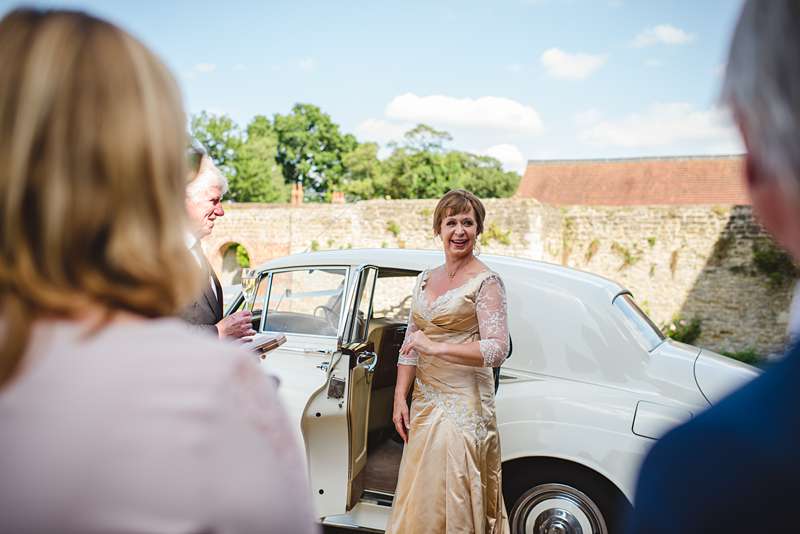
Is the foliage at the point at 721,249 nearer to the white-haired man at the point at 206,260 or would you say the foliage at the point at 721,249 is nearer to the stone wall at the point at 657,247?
the stone wall at the point at 657,247

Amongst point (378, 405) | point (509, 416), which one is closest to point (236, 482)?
point (509, 416)

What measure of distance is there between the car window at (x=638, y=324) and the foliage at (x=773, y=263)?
11364 millimetres

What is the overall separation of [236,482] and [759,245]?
15.5m

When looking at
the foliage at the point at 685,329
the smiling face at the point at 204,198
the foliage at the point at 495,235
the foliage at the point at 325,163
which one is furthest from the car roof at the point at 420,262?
the foliage at the point at 325,163

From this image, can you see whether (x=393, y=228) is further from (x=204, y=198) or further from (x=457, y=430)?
(x=457, y=430)

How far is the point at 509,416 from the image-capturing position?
3477 millimetres

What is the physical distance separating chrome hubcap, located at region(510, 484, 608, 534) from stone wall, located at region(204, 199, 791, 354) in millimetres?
11867

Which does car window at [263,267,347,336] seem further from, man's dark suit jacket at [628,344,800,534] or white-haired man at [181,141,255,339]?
man's dark suit jacket at [628,344,800,534]

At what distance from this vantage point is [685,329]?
14.0 m

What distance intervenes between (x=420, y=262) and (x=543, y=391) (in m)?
1.25

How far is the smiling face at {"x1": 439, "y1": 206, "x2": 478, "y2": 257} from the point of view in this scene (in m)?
3.30

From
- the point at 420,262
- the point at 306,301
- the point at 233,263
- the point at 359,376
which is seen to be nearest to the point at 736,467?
the point at 359,376

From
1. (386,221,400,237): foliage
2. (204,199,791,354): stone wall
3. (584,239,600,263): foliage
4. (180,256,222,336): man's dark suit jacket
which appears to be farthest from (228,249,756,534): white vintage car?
(386,221,400,237): foliage

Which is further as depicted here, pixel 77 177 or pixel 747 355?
pixel 747 355
